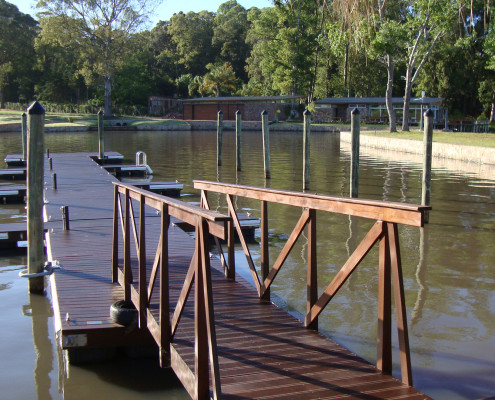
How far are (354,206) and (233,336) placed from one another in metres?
1.52

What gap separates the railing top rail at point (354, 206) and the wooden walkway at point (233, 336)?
1110 mm

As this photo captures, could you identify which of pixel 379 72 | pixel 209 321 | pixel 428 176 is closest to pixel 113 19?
pixel 379 72

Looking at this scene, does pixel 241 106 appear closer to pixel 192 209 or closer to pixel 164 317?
pixel 164 317

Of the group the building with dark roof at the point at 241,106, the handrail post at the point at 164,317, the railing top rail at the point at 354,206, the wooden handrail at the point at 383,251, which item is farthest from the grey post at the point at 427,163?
the building with dark roof at the point at 241,106

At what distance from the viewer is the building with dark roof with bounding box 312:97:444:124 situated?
5612 cm

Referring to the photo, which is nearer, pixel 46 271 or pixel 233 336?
pixel 233 336

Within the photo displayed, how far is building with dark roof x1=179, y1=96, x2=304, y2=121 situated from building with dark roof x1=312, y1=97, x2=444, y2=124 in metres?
3.28

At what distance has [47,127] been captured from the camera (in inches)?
2180

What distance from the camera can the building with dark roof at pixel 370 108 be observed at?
56125 millimetres

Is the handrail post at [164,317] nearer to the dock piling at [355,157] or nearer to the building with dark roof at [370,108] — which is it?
the dock piling at [355,157]

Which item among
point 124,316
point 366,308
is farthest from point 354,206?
point 366,308

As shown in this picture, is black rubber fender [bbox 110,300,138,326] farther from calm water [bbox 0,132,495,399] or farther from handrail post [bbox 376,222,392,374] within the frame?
handrail post [bbox 376,222,392,374]

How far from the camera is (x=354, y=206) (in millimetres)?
4379

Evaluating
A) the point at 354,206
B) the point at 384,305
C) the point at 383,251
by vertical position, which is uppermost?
the point at 354,206
